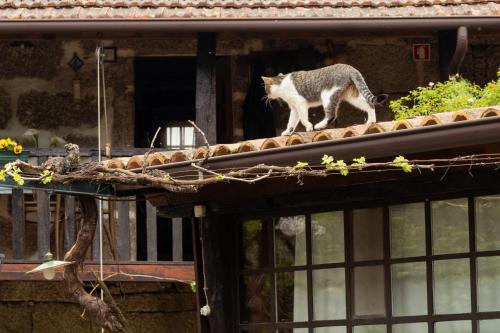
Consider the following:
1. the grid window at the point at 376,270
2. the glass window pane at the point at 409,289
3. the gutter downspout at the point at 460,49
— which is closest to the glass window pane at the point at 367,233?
the grid window at the point at 376,270

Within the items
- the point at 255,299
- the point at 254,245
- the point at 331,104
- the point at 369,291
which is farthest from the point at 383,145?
the point at 255,299

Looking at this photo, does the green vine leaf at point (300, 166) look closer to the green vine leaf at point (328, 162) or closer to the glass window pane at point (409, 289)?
the green vine leaf at point (328, 162)

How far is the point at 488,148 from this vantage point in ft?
26.8

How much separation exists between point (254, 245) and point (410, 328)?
49.1 inches

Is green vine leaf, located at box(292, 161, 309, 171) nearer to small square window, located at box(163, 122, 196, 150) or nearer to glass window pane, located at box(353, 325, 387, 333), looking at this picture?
glass window pane, located at box(353, 325, 387, 333)

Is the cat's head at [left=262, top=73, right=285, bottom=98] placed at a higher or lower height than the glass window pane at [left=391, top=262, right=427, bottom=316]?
higher

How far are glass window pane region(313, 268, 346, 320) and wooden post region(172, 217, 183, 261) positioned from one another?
3.25m

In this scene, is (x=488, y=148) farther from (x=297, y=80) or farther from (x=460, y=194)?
(x=297, y=80)

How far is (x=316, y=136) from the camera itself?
28.0 feet

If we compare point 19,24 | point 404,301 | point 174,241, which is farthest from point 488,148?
point 19,24

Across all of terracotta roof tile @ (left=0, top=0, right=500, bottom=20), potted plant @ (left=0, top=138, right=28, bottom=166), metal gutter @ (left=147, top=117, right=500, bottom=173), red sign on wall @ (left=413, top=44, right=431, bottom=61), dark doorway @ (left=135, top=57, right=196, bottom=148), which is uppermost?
terracotta roof tile @ (left=0, top=0, right=500, bottom=20)

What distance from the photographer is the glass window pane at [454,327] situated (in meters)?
8.46

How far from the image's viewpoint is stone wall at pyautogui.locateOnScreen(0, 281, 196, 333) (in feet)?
41.3

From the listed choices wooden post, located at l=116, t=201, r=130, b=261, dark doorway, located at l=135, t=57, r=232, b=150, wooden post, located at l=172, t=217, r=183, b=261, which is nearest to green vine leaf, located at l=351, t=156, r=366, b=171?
wooden post, located at l=172, t=217, r=183, b=261
